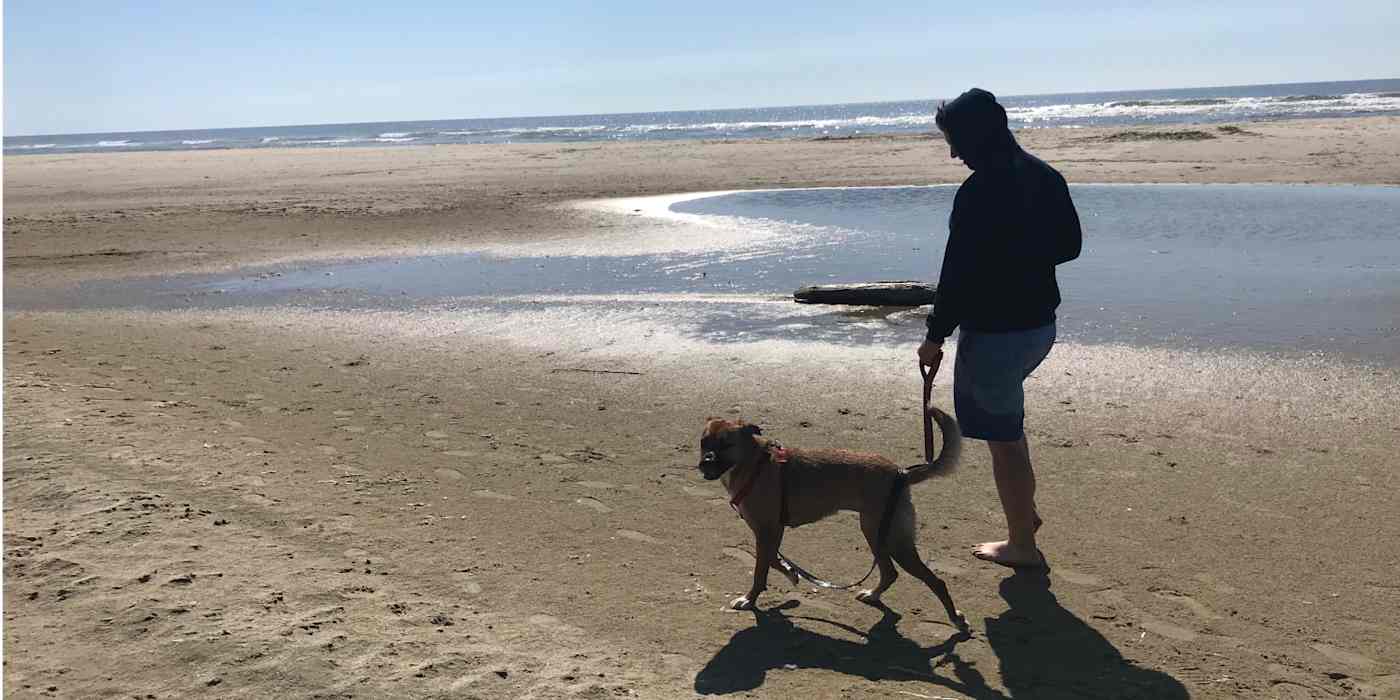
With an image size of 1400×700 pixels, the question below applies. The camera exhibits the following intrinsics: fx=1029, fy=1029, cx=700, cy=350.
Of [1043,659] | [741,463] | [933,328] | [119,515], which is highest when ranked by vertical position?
[933,328]

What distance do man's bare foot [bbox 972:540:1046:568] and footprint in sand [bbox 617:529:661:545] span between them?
5.37 ft

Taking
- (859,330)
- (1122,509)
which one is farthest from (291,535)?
(859,330)

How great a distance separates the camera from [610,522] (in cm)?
553

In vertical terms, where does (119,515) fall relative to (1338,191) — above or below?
below

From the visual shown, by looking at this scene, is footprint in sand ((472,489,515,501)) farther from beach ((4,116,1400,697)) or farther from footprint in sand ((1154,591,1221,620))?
footprint in sand ((1154,591,1221,620))

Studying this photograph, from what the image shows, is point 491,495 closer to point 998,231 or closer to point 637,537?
point 637,537

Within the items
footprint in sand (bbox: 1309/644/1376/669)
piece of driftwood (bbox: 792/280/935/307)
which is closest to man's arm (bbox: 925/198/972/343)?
footprint in sand (bbox: 1309/644/1376/669)

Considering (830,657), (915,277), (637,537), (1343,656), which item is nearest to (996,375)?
(830,657)

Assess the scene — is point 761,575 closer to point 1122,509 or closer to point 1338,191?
point 1122,509

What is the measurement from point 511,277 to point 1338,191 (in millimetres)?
15215

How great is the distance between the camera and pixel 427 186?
2823 cm

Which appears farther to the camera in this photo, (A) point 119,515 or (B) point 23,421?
(B) point 23,421

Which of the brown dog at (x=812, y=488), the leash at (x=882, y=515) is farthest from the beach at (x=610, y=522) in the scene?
the brown dog at (x=812, y=488)

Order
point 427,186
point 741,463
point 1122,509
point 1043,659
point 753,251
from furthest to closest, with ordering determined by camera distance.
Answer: point 427,186 → point 753,251 → point 1122,509 → point 741,463 → point 1043,659
